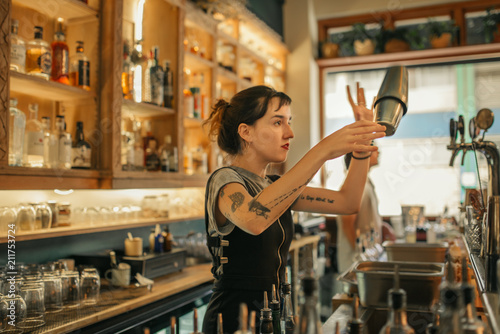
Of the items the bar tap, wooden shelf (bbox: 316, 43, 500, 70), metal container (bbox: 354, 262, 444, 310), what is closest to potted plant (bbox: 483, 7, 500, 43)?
wooden shelf (bbox: 316, 43, 500, 70)

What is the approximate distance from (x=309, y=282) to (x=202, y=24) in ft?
9.59

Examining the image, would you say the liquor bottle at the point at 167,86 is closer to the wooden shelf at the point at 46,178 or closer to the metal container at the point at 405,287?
the wooden shelf at the point at 46,178

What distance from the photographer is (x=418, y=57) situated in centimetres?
525

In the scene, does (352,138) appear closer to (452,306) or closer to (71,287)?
(452,306)

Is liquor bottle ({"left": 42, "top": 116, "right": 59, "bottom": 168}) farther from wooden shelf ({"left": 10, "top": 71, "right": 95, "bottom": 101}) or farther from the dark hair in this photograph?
the dark hair

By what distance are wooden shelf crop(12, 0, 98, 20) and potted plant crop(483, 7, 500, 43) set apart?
13.9ft

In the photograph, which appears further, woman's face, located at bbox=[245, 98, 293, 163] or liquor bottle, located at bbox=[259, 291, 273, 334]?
woman's face, located at bbox=[245, 98, 293, 163]

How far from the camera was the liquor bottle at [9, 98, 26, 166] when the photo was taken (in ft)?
6.45

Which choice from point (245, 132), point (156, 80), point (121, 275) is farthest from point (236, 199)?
point (156, 80)

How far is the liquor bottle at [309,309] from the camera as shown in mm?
750

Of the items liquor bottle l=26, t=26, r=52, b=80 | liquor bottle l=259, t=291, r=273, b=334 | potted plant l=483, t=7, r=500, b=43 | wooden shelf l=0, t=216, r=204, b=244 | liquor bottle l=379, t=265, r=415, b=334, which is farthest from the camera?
potted plant l=483, t=7, r=500, b=43

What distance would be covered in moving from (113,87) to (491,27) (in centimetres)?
430

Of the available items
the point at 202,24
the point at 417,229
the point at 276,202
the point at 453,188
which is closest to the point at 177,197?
the point at 202,24

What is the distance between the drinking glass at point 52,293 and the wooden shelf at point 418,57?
4395 millimetres
